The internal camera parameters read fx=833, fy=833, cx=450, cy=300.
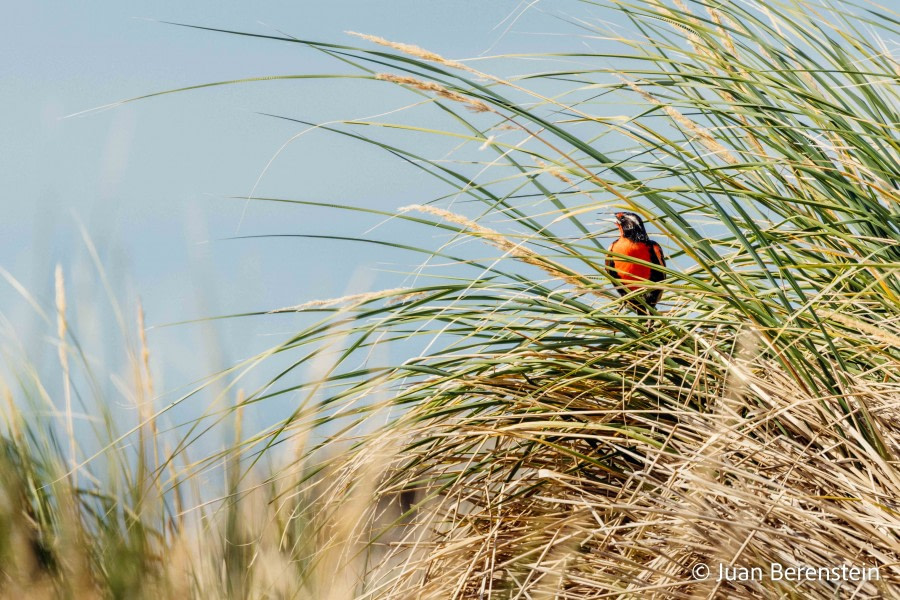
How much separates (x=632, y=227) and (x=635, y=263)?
10.2 inches

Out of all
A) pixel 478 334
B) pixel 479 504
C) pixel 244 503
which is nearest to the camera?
pixel 244 503

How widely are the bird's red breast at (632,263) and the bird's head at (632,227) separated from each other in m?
0.07

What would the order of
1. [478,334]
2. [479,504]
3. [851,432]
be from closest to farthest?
[851,432] < [479,504] < [478,334]

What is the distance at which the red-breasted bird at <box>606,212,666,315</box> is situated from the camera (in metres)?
1.87

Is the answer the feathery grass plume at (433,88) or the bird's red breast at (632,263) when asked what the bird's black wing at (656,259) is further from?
the feathery grass plume at (433,88)

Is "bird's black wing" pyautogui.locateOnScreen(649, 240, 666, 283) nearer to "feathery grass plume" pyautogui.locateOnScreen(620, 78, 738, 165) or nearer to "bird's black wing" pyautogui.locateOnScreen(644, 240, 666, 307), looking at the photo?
"bird's black wing" pyautogui.locateOnScreen(644, 240, 666, 307)

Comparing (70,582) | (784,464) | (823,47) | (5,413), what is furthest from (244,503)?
(823,47)

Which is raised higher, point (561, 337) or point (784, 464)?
point (561, 337)

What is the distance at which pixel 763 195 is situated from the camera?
1892 millimetres

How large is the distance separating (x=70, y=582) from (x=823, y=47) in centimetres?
213

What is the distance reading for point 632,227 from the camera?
2.05 metres

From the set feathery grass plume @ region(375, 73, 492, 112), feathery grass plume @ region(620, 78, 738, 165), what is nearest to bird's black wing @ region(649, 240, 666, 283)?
feathery grass plume @ region(620, 78, 738, 165)

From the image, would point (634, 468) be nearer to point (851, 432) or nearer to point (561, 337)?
point (561, 337)

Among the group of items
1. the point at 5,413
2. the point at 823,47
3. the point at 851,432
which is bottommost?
the point at 851,432
